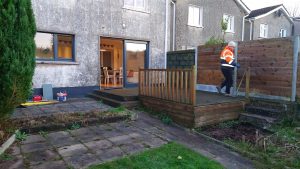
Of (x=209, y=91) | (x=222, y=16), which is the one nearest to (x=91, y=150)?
(x=209, y=91)

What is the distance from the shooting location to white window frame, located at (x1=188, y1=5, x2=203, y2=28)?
1367 centimetres

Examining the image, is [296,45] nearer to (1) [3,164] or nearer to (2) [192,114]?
(2) [192,114]

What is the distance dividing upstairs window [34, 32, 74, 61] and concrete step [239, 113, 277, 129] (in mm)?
6458

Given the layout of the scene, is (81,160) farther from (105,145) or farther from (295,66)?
(295,66)

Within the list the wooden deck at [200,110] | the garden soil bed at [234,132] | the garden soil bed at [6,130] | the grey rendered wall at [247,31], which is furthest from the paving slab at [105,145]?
the grey rendered wall at [247,31]

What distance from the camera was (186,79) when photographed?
5.81m

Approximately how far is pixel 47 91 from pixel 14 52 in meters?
4.61

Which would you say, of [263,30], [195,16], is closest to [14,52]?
[195,16]

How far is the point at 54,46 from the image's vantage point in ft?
27.4

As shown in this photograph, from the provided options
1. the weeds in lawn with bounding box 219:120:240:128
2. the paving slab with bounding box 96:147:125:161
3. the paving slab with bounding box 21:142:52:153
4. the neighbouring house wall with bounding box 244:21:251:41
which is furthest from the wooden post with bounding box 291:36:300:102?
the neighbouring house wall with bounding box 244:21:251:41

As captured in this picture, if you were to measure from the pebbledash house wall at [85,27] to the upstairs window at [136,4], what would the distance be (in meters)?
0.20

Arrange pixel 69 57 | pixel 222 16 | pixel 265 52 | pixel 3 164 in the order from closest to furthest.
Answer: pixel 3 164 → pixel 265 52 → pixel 69 57 → pixel 222 16

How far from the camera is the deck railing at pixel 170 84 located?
18.9 ft

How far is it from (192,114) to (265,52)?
338 centimetres
